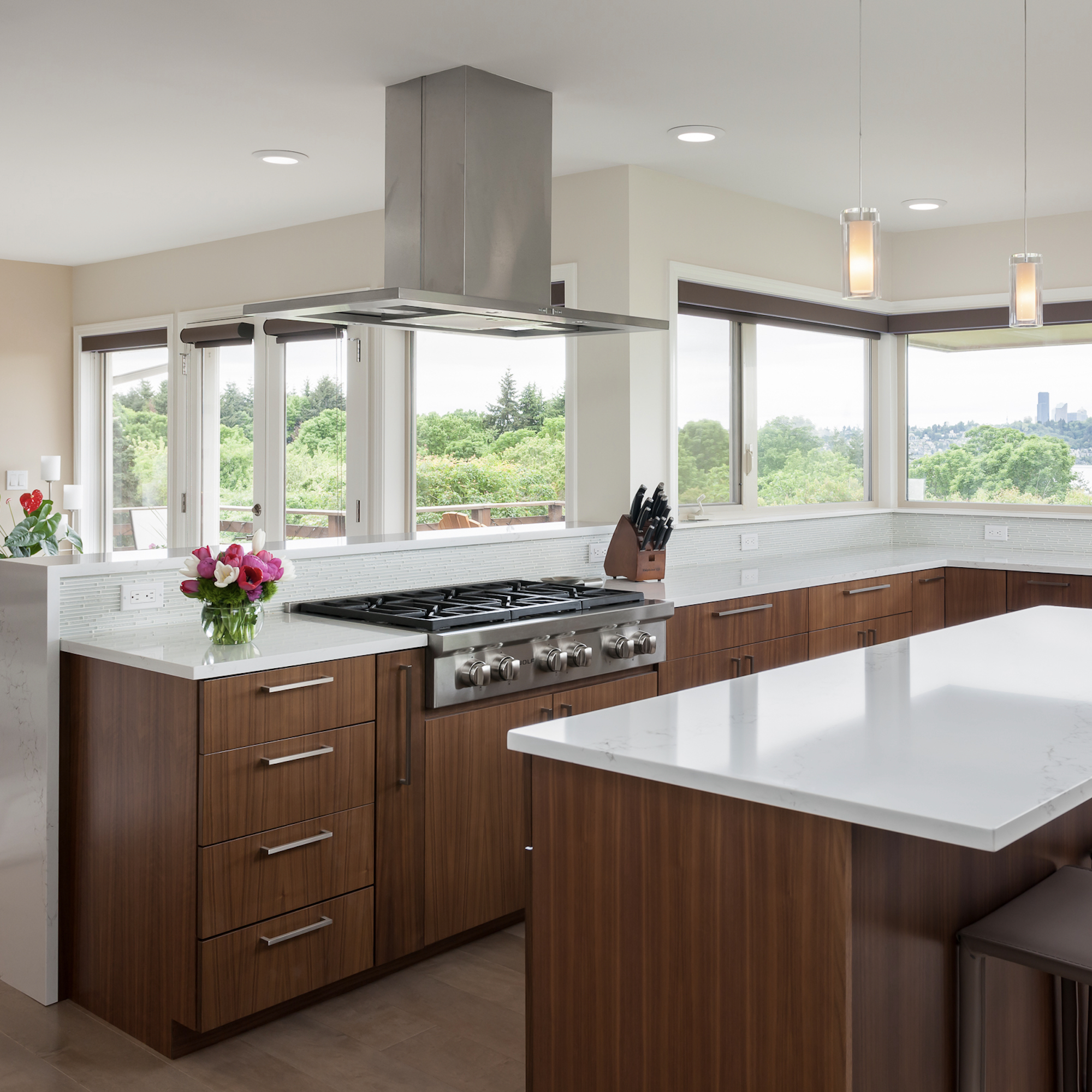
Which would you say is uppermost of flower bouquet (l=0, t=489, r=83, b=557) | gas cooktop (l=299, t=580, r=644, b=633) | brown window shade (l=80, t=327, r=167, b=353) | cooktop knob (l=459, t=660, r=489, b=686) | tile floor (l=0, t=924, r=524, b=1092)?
brown window shade (l=80, t=327, r=167, b=353)

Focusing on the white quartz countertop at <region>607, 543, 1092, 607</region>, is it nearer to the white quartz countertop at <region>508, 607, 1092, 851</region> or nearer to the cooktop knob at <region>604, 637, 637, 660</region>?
the cooktop knob at <region>604, 637, 637, 660</region>

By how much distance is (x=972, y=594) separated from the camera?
4.88 meters

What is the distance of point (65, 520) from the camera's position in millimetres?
6473

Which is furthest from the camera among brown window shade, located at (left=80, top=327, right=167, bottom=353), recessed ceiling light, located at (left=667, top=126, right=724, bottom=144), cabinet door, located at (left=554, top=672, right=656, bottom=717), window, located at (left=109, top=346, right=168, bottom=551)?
window, located at (left=109, top=346, right=168, bottom=551)

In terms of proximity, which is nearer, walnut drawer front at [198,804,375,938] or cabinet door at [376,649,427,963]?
walnut drawer front at [198,804,375,938]

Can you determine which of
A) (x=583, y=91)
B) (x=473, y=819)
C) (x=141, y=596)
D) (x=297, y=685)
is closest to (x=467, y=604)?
(x=473, y=819)

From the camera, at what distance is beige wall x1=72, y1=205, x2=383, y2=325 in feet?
17.5

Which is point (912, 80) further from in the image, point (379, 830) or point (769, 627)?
point (379, 830)

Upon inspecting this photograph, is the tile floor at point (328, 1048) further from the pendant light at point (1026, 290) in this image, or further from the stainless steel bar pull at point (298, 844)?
the pendant light at point (1026, 290)

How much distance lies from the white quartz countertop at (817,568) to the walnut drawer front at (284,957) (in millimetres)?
1414

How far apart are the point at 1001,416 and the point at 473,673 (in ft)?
12.1

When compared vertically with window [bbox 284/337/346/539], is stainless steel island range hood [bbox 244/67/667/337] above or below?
above

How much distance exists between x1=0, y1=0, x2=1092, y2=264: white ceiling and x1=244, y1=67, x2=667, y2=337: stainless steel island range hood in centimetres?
10

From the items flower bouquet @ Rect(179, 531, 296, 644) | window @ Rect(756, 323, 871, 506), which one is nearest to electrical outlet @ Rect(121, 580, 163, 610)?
flower bouquet @ Rect(179, 531, 296, 644)
